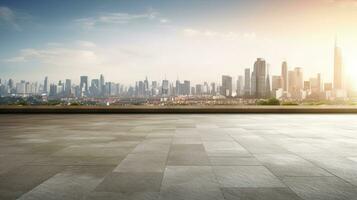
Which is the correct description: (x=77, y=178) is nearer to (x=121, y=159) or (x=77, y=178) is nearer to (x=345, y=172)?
(x=121, y=159)

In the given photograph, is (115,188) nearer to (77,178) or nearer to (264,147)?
(77,178)

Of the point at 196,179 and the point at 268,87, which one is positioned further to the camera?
the point at 268,87

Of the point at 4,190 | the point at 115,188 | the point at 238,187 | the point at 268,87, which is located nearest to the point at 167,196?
the point at 115,188

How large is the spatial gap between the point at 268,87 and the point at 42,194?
115769 millimetres

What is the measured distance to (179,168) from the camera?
7559 millimetres

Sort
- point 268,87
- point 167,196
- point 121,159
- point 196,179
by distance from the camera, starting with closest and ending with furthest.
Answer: point 167,196, point 196,179, point 121,159, point 268,87

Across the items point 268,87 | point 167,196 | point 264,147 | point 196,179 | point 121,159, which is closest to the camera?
point 167,196

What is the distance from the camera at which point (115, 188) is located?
598 cm

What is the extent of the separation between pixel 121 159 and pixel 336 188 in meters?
5.33

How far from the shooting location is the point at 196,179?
6.62 m

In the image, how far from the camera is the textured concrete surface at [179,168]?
579cm

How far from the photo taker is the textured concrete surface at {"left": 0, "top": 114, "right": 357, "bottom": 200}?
5789 millimetres

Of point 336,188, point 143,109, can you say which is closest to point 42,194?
point 336,188

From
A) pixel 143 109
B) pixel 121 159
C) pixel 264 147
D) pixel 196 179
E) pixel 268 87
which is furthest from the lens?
pixel 268 87
